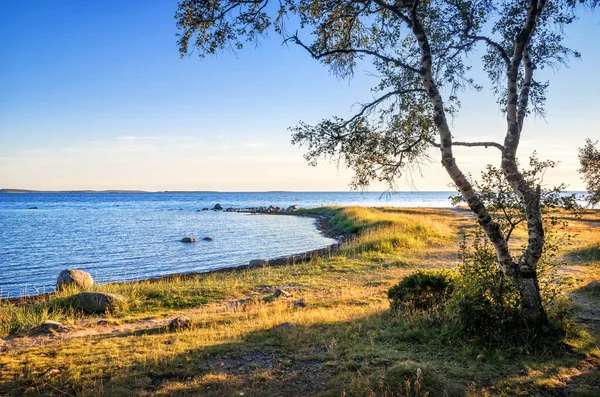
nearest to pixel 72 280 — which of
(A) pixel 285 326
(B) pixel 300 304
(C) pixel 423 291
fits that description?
(B) pixel 300 304

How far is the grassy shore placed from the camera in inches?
262

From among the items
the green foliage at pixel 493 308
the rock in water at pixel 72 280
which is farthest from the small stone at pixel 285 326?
the rock in water at pixel 72 280

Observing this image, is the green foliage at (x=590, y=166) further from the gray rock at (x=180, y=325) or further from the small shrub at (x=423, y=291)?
the gray rock at (x=180, y=325)

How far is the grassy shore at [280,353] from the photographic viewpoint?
6.66 metres

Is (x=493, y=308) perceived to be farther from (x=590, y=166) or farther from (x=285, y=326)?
(x=590, y=166)

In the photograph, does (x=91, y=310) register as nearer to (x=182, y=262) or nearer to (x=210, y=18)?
(x=210, y=18)

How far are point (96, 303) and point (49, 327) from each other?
8.15 ft

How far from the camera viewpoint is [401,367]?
6.98 metres

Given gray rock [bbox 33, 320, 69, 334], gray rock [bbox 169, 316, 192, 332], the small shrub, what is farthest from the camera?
the small shrub

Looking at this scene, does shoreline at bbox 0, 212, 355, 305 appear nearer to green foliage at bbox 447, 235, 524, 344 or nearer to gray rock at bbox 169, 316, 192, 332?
gray rock at bbox 169, 316, 192, 332

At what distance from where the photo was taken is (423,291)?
36.6ft

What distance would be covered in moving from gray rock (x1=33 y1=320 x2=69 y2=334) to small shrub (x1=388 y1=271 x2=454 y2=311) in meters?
9.38

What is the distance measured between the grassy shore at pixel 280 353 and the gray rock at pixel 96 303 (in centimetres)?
35

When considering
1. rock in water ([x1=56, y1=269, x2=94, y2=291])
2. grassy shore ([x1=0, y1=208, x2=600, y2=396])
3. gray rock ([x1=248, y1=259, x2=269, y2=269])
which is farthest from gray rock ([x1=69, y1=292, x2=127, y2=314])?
gray rock ([x1=248, y1=259, x2=269, y2=269])
